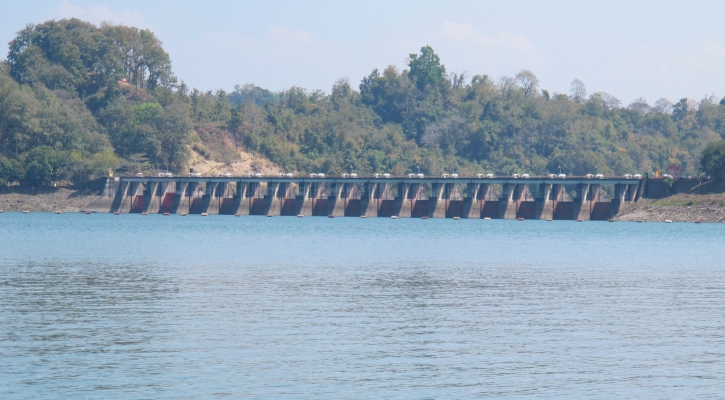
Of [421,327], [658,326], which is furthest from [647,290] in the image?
[421,327]

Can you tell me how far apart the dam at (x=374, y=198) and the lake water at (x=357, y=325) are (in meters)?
89.0

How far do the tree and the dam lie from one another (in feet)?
36.2

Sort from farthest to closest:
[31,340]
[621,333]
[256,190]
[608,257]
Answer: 1. [256,190]
2. [608,257]
3. [621,333]
4. [31,340]

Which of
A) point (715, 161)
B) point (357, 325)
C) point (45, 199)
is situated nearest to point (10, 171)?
point (45, 199)

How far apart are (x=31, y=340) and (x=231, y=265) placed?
3476 centimetres

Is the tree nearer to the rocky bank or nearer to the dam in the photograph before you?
the dam

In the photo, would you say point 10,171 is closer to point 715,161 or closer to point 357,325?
point 715,161

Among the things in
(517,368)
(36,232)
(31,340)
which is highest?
(517,368)

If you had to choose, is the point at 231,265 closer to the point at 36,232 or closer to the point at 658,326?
the point at 658,326

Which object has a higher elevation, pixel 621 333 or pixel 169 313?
pixel 621 333

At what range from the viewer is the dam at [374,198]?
566 ft

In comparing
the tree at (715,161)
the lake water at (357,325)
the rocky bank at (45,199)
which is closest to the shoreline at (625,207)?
the rocky bank at (45,199)

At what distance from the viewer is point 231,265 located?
71250 mm

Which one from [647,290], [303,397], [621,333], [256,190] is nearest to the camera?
[303,397]
